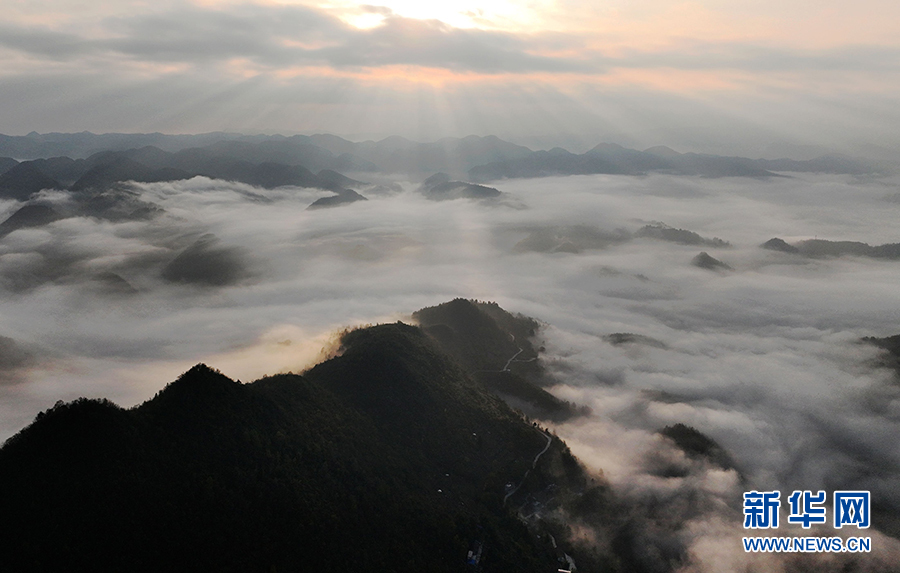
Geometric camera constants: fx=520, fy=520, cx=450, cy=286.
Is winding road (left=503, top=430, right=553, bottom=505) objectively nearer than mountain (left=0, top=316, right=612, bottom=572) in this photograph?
No

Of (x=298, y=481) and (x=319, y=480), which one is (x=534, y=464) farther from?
(x=298, y=481)

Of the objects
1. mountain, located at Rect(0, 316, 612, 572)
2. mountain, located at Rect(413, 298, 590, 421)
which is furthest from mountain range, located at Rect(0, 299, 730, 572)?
mountain, located at Rect(413, 298, 590, 421)

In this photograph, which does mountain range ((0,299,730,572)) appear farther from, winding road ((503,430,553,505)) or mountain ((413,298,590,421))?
mountain ((413,298,590,421))

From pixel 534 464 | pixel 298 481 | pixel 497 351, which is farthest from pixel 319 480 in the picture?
pixel 497 351

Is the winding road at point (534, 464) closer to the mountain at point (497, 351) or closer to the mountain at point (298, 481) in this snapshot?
the mountain at point (298, 481)

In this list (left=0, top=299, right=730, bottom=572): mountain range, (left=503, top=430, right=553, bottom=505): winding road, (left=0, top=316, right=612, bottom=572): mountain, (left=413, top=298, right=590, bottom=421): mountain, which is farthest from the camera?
(left=413, top=298, right=590, bottom=421): mountain

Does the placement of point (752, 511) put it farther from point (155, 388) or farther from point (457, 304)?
point (155, 388)

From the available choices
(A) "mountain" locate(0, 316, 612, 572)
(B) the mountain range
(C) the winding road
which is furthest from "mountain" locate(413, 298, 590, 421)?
(A) "mountain" locate(0, 316, 612, 572)

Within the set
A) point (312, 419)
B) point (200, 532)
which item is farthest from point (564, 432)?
point (200, 532)

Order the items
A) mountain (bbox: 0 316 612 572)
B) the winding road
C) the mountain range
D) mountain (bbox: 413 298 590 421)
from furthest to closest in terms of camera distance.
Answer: mountain (bbox: 413 298 590 421)
the winding road
the mountain range
mountain (bbox: 0 316 612 572)

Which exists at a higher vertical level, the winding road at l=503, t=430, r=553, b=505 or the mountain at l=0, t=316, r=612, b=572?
the mountain at l=0, t=316, r=612, b=572
